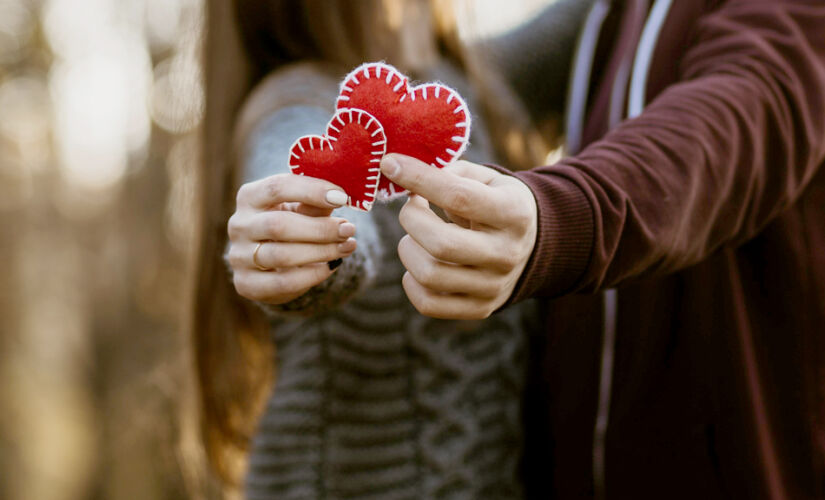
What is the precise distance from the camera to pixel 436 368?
994mm

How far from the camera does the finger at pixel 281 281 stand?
52 centimetres

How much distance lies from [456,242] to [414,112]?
11cm

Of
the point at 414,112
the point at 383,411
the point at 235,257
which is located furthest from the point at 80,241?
the point at 414,112

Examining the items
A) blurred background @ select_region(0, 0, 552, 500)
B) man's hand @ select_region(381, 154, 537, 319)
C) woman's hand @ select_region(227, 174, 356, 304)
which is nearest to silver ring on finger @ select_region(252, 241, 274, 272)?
woman's hand @ select_region(227, 174, 356, 304)

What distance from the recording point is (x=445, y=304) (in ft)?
1.57

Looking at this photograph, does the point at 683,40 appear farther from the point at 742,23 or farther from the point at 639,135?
the point at 639,135

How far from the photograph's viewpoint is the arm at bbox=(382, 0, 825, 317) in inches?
18.4

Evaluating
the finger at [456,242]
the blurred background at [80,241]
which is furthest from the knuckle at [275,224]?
the blurred background at [80,241]

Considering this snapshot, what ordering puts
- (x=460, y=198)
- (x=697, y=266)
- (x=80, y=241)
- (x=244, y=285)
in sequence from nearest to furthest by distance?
(x=460, y=198) → (x=244, y=285) → (x=697, y=266) → (x=80, y=241)

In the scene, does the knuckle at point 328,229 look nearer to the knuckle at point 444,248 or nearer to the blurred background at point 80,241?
the knuckle at point 444,248

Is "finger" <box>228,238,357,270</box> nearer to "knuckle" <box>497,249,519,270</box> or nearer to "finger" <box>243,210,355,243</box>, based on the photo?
"finger" <box>243,210,355,243</box>

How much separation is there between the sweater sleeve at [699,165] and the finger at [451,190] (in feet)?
0.18

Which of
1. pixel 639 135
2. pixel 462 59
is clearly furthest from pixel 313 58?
pixel 639 135

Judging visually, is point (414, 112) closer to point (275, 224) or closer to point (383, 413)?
point (275, 224)
